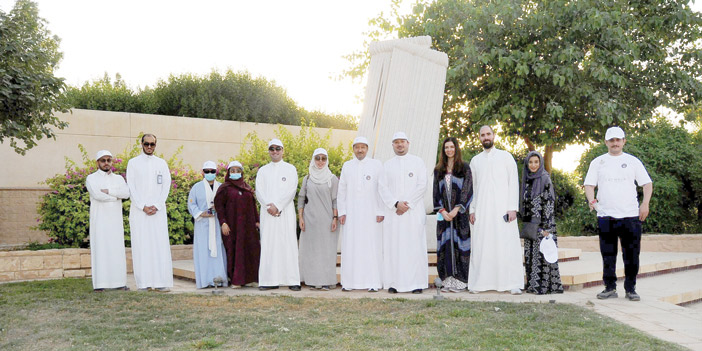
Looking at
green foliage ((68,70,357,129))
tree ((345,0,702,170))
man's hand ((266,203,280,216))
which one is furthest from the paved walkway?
green foliage ((68,70,357,129))

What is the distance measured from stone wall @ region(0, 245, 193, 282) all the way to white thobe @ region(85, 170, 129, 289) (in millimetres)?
1561

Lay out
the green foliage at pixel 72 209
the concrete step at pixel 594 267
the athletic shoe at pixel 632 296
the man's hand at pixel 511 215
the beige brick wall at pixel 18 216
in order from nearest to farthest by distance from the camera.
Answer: the athletic shoe at pixel 632 296 < the man's hand at pixel 511 215 < the concrete step at pixel 594 267 < the green foliage at pixel 72 209 < the beige brick wall at pixel 18 216

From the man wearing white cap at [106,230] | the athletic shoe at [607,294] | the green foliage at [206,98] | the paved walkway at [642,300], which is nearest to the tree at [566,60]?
the paved walkway at [642,300]

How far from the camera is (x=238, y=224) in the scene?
7.58 meters

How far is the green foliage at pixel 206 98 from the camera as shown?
17.1m

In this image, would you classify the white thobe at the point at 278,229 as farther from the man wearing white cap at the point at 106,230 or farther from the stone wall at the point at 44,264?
the stone wall at the point at 44,264

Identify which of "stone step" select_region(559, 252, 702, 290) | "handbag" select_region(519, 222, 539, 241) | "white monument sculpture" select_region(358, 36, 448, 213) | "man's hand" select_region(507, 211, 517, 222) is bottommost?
"stone step" select_region(559, 252, 702, 290)

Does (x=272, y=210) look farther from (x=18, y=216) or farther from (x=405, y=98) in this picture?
(x=18, y=216)

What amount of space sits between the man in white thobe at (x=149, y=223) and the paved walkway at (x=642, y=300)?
335 mm

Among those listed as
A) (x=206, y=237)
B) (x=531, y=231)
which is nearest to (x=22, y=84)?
(x=206, y=237)

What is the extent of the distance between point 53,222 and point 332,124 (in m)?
11.7

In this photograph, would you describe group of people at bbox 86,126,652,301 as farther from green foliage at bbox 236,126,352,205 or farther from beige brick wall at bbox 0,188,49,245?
beige brick wall at bbox 0,188,49,245

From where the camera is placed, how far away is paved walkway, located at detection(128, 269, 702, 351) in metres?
4.94

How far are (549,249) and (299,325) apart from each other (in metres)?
3.02
